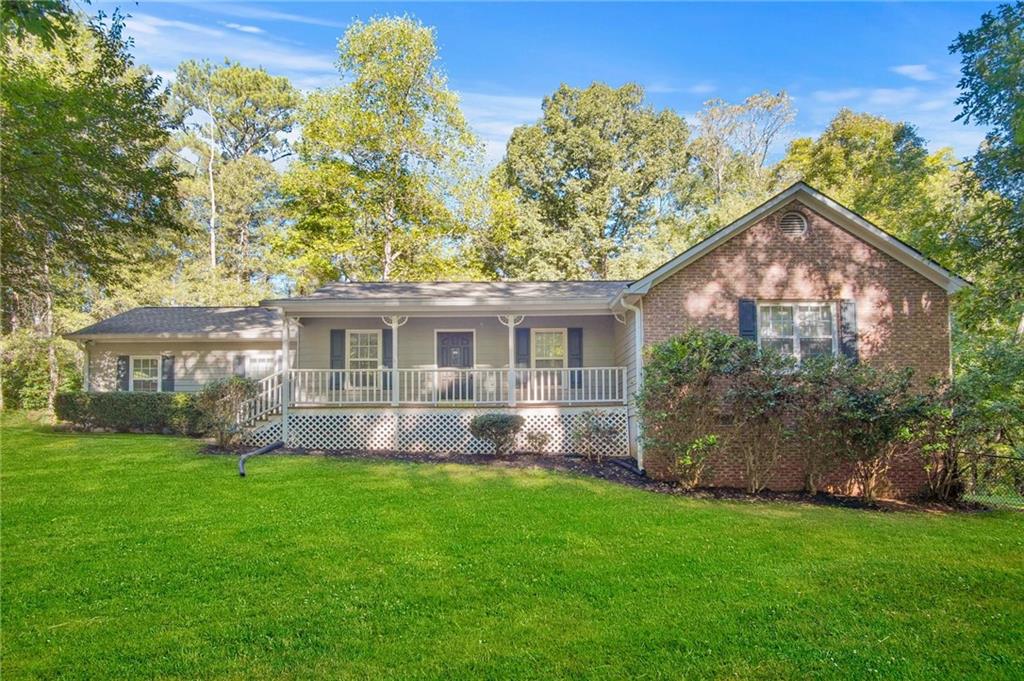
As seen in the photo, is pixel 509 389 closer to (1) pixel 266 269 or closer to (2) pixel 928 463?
(2) pixel 928 463

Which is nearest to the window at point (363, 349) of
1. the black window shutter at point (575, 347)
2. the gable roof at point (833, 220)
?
the black window shutter at point (575, 347)

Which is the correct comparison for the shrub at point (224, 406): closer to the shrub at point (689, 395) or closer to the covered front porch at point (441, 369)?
the covered front porch at point (441, 369)

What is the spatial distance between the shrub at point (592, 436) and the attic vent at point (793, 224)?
5.21 meters

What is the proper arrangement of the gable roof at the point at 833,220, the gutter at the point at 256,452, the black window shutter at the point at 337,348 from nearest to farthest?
1. the gutter at the point at 256,452
2. the gable roof at the point at 833,220
3. the black window shutter at the point at 337,348

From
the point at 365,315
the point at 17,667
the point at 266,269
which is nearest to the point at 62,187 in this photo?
the point at 365,315

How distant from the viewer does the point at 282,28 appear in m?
15.7

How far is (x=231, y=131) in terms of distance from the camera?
105ft

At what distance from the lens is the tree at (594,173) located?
28.9 metres

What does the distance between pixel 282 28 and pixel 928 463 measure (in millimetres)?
17476

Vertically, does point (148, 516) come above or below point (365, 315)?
below

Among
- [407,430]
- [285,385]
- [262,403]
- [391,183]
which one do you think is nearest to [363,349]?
[285,385]

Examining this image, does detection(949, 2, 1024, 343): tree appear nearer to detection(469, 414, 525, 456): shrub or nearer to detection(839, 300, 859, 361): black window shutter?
detection(839, 300, 859, 361): black window shutter

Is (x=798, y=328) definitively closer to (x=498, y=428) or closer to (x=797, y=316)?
(x=797, y=316)

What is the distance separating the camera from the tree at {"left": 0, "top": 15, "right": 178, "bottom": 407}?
415 inches
